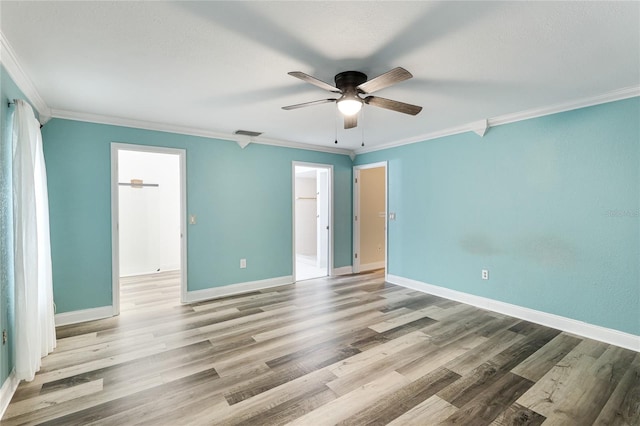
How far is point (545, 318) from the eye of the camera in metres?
3.29

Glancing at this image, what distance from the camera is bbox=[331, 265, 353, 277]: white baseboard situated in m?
5.57

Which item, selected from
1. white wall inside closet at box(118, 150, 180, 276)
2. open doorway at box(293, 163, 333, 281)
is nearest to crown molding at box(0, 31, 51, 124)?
white wall inside closet at box(118, 150, 180, 276)

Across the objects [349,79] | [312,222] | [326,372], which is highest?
[349,79]

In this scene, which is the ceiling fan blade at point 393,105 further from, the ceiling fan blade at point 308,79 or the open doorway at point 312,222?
the open doorway at point 312,222

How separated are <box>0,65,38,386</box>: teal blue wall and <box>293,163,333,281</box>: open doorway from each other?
3.39 metres

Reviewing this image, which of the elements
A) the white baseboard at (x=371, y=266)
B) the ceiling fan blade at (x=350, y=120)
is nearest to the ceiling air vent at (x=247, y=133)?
the ceiling fan blade at (x=350, y=120)

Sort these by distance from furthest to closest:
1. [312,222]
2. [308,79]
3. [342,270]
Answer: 1. [312,222]
2. [342,270]
3. [308,79]

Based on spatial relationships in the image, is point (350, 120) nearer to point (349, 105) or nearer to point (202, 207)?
point (349, 105)

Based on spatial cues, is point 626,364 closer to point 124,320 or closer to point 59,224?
point 124,320

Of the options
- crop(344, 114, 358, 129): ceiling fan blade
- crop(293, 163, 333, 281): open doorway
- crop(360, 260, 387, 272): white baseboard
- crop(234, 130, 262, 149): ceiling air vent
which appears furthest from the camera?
crop(360, 260, 387, 272): white baseboard

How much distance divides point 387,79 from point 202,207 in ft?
10.3

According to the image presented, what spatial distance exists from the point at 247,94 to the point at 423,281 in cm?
360

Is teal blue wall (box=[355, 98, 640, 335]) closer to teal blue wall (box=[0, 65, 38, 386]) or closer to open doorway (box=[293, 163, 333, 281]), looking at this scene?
open doorway (box=[293, 163, 333, 281])

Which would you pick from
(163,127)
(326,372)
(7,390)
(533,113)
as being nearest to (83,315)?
(7,390)
